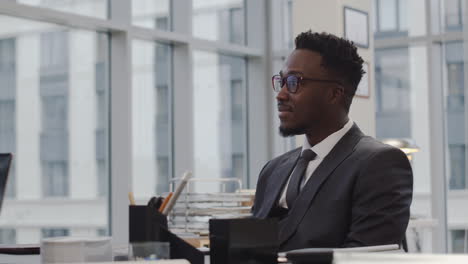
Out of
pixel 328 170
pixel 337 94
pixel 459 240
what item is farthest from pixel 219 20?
pixel 328 170

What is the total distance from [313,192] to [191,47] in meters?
5.13

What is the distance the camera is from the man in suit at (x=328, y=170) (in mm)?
1852

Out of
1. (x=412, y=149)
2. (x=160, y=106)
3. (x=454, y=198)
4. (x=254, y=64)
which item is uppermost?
(x=254, y=64)

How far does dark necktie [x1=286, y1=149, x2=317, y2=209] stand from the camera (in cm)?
201

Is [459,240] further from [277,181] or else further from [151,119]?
[277,181]

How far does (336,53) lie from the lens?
2092mm

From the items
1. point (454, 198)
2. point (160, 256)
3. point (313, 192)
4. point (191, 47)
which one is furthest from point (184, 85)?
point (160, 256)

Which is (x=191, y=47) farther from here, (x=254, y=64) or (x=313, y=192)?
(x=313, y=192)

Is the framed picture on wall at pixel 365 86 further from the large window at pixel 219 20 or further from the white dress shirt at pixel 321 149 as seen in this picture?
the white dress shirt at pixel 321 149

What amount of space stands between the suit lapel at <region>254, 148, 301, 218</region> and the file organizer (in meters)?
0.67

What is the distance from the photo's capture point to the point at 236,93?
7.63m

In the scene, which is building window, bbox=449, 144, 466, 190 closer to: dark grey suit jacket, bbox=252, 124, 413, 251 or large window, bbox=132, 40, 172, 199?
large window, bbox=132, 40, 172, 199

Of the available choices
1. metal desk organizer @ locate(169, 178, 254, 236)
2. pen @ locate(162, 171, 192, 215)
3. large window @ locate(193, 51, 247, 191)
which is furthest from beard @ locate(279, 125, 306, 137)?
large window @ locate(193, 51, 247, 191)

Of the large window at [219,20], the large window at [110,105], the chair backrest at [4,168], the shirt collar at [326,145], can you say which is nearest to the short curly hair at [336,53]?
the shirt collar at [326,145]
